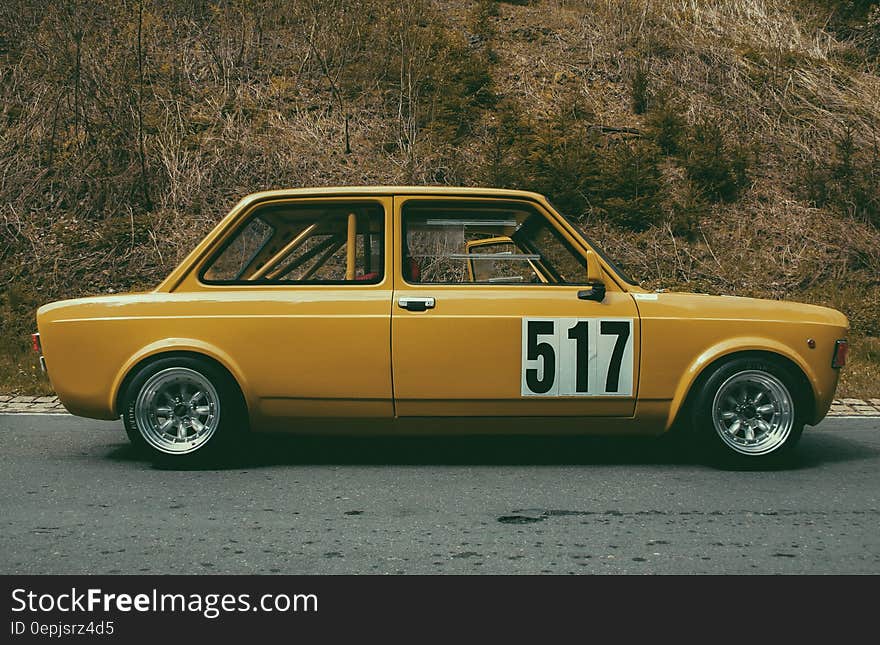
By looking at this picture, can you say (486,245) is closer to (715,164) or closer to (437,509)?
(437,509)

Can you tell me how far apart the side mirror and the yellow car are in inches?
0.5

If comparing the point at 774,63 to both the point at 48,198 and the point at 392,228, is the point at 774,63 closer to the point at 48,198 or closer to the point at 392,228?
the point at 48,198

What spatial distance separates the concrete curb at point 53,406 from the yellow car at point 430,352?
8.69 ft

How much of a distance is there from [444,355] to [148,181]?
11324mm

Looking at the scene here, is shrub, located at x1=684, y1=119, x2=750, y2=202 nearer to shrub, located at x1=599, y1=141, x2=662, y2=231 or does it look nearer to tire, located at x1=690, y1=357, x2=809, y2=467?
shrub, located at x1=599, y1=141, x2=662, y2=231

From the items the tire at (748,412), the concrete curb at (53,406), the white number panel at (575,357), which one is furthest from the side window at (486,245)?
the concrete curb at (53,406)

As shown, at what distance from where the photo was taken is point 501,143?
1731 cm

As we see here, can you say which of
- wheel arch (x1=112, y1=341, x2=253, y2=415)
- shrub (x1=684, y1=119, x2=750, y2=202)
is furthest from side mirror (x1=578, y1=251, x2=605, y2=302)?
shrub (x1=684, y1=119, x2=750, y2=202)

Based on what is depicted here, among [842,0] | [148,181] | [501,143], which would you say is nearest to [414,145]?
[501,143]

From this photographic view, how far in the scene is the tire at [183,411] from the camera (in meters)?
6.55

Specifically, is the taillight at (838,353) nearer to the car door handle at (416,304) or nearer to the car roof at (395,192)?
the car roof at (395,192)

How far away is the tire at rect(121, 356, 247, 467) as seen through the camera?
21.5 ft

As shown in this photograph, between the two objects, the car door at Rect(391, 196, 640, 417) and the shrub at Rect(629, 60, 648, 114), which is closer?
the car door at Rect(391, 196, 640, 417)

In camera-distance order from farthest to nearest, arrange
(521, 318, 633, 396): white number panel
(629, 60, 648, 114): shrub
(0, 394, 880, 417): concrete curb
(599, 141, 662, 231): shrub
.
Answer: (629, 60, 648, 114): shrub < (599, 141, 662, 231): shrub < (0, 394, 880, 417): concrete curb < (521, 318, 633, 396): white number panel
